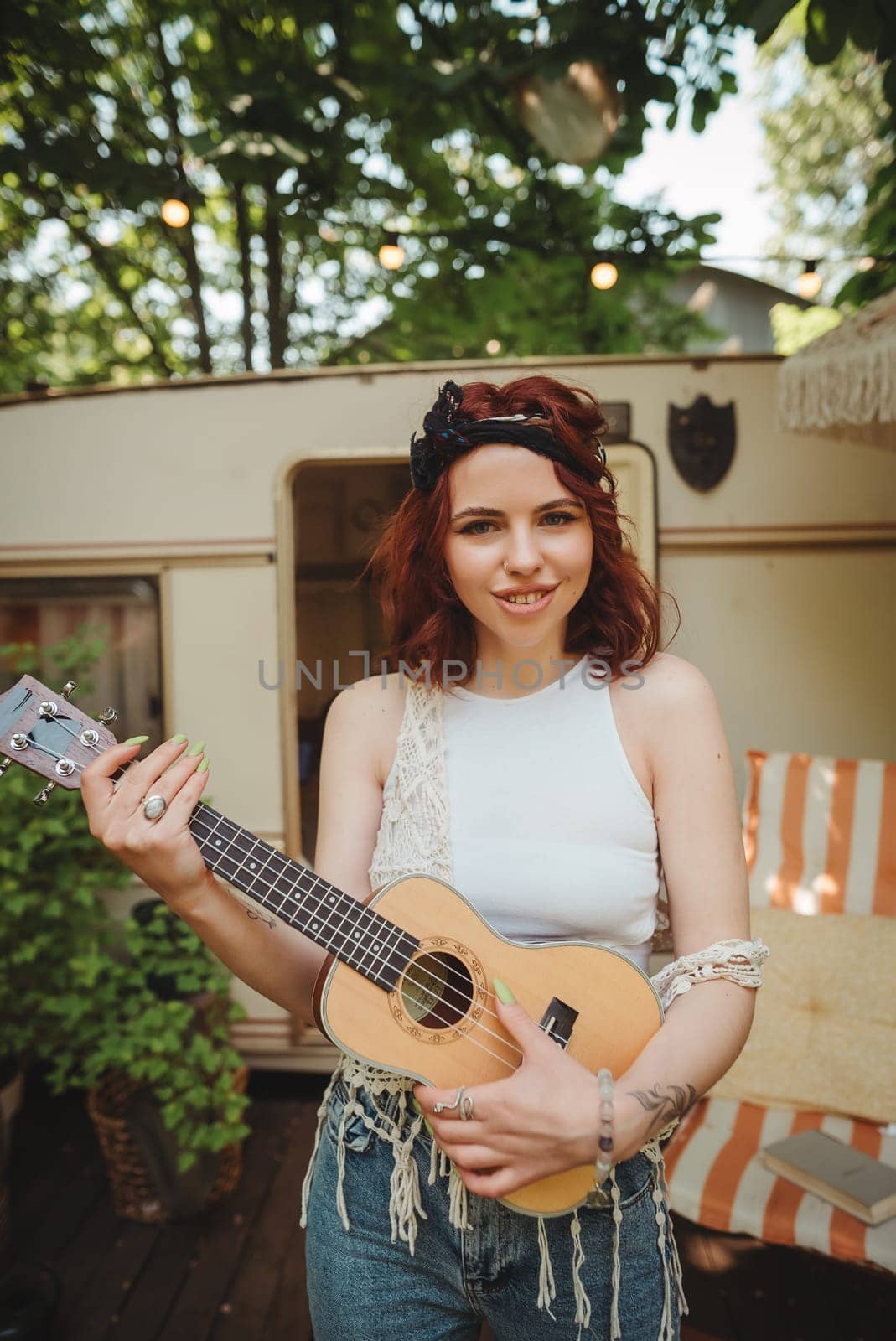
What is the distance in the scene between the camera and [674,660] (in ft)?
4.62

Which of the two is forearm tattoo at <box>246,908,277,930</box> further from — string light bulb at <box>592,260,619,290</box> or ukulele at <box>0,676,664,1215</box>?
string light bulb at <box>592,260,619,290</box>

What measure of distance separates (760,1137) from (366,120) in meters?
5.46

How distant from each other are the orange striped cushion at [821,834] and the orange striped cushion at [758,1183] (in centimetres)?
68

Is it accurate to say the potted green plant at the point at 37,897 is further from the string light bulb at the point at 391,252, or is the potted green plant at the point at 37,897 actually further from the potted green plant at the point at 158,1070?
the string light bulb at the point at 391,252

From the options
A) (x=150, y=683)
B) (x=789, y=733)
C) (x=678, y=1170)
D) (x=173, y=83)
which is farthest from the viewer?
(x=173, y=83)

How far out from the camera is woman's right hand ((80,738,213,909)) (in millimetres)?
1254

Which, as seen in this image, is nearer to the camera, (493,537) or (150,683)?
(493,537)

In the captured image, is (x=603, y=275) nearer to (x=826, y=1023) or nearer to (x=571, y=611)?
(x=571, y=611)

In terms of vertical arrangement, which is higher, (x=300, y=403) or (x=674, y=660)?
(x=300, y=403)

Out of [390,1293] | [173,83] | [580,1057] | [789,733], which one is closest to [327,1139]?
[390,1293]

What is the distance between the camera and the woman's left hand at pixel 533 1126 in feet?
3.45

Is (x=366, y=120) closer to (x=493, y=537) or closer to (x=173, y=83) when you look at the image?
(x=173, y=83)

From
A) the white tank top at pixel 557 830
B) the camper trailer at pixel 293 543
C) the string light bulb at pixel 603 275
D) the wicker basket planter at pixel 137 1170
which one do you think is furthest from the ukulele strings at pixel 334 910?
the string light bulb at pixel 603 275

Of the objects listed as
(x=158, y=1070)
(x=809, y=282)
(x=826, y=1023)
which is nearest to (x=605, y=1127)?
(x=826, y=1023)
